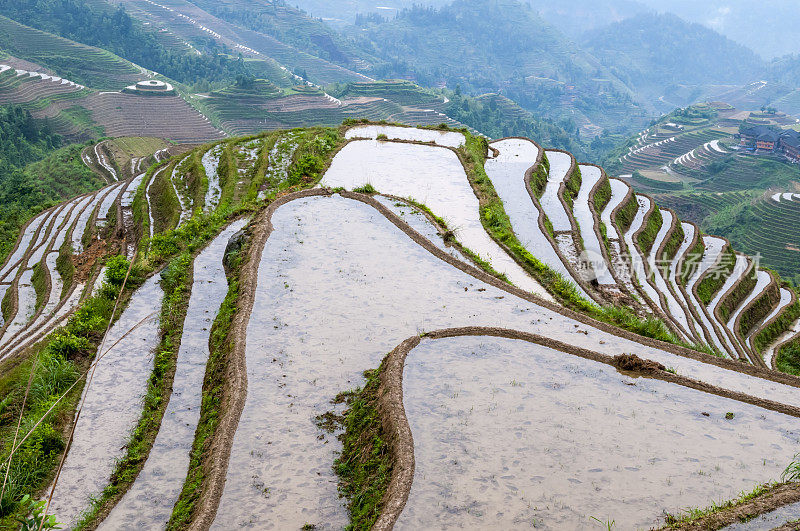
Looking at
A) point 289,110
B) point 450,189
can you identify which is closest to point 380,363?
point 450,189

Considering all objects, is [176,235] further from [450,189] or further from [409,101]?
[409,101]

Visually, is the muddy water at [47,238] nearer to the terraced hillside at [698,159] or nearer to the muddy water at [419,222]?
the muddy water at [419,222]

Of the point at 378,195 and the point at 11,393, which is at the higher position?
the point at 378,195

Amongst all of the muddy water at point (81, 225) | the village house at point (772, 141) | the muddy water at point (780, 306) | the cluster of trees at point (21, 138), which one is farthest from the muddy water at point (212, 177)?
the village house at point (772, 141)

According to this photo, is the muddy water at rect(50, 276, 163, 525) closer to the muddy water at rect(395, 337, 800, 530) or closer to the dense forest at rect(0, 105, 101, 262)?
the muddy water at rect(395, 337, 800, 530)

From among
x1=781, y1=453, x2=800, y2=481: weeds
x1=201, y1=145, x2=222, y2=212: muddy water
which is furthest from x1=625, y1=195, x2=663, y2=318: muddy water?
x1=201, y1=145, x2=222, y2=212: muddy water

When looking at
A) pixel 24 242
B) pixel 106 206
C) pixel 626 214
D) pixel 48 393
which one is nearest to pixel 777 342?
pixel 626 214
